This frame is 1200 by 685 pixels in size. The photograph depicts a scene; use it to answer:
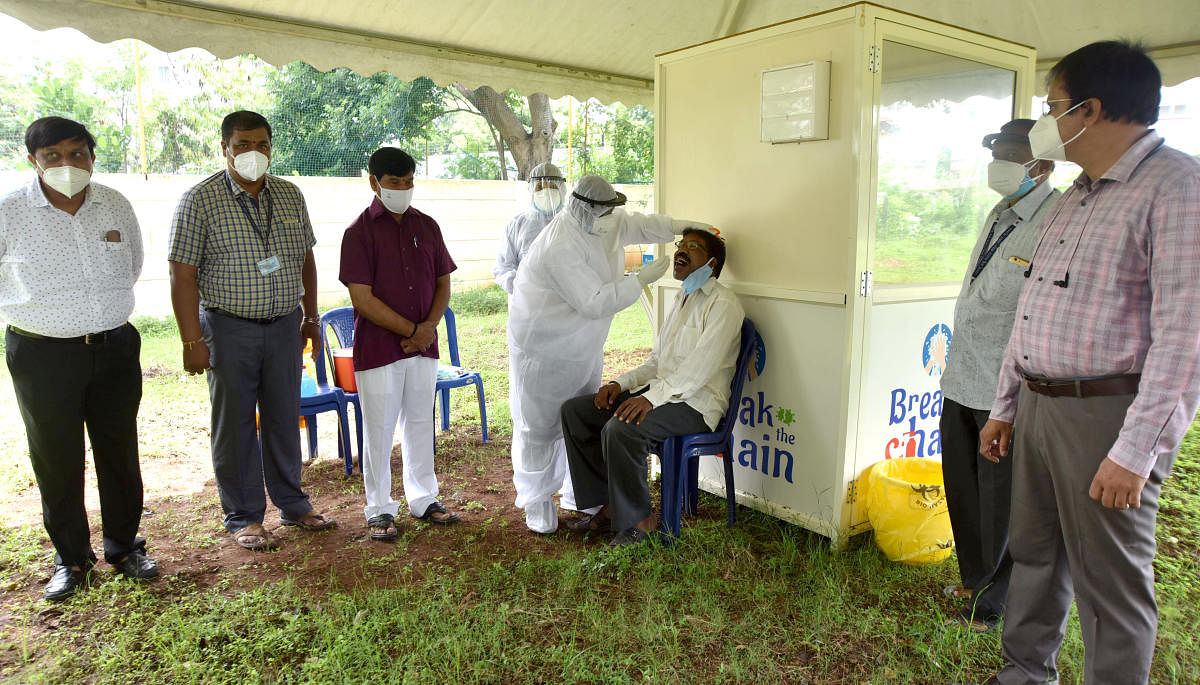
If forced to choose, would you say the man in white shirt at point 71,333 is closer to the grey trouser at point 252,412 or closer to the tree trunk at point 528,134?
the grey trouser at point 252,412

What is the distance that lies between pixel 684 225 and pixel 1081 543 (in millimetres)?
2186

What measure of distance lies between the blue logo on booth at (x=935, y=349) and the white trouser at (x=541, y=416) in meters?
1.58

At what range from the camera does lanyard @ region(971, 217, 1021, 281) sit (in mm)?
2553

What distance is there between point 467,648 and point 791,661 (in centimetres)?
116

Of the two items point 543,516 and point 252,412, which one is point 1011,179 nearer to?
point 543,516

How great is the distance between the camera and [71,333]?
2.94 metres

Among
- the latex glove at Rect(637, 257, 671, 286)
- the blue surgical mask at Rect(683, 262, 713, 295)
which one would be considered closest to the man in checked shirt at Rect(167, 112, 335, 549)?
the latex glove at Rect(637, 257, 671, 286)

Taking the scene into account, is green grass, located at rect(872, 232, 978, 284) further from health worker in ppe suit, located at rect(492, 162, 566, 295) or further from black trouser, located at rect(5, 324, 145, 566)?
black trouser, located at rect(5, 324, 145, 566)

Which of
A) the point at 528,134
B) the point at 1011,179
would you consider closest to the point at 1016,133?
the point at 1011,179

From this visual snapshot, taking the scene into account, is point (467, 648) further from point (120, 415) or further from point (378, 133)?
point (378, 133)

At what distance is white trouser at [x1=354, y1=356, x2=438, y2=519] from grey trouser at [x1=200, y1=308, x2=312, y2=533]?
37cm

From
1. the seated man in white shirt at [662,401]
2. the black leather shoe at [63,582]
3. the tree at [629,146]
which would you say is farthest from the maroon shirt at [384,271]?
the tree at [629,146]

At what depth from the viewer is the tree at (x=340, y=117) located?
10.9 metres

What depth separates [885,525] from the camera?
10.6 feet
